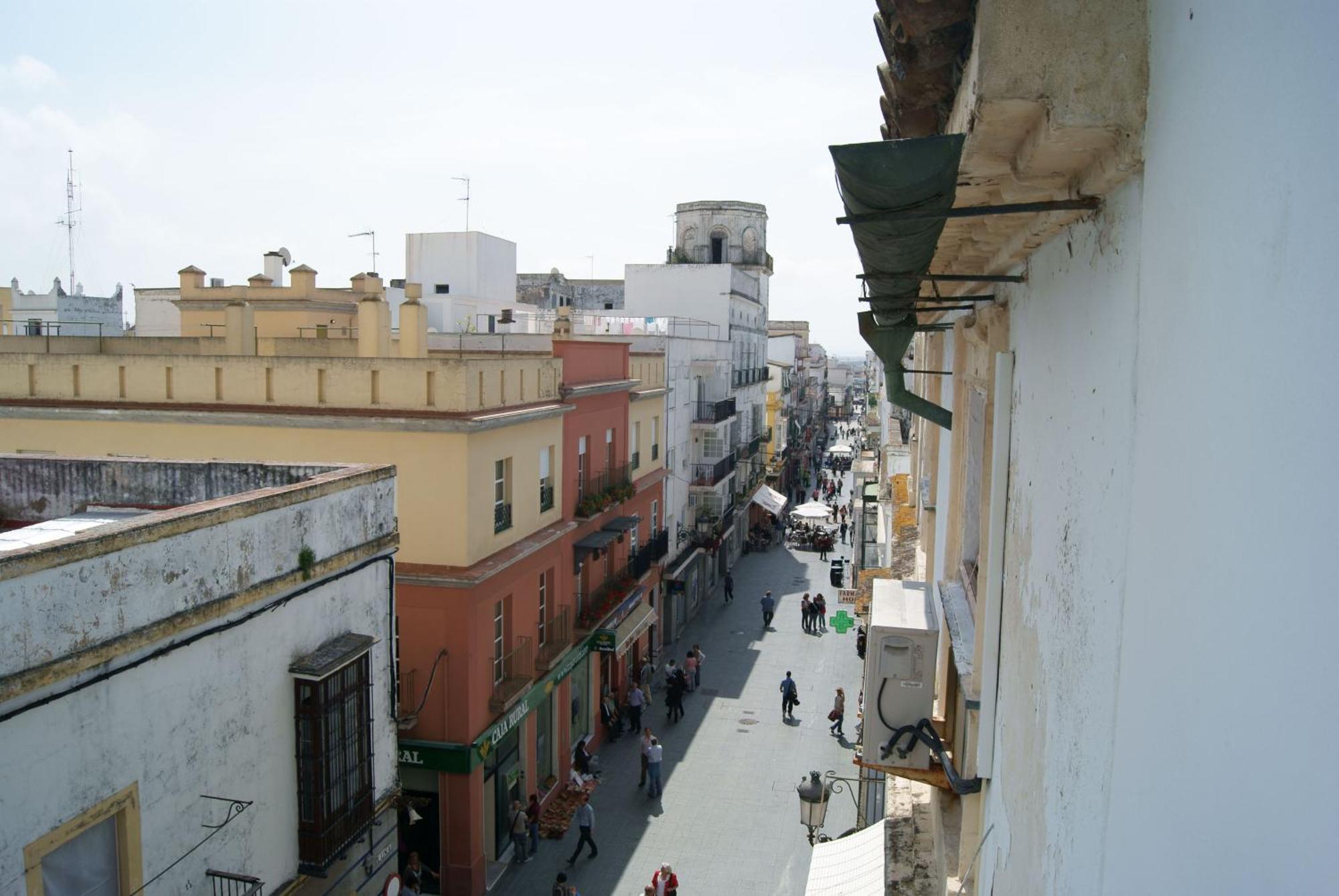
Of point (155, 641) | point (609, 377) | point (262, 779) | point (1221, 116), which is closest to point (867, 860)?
point (262, 779)

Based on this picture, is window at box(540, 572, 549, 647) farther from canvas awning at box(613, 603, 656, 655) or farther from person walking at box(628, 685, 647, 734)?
person walking at box(628, 685, 647, 734)

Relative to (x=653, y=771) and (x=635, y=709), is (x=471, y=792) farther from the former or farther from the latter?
(x=635, y=709)

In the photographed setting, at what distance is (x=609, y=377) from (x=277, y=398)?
9026mm

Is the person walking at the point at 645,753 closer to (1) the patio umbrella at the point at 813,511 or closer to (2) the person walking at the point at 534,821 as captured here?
(2) the person walking at the point at 534,821

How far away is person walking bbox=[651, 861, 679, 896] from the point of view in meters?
14.9

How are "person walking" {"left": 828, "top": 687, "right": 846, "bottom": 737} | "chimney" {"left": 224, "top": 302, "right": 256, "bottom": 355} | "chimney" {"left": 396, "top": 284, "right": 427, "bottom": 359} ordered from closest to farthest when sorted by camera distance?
"chimney" {"left": 396, "top": 284, "right": 427, "bottom": 359} → "chimney" {"left": 224, "top": 302, "right": 256, "bottom": 355} → "person walking" {"left": 828, "top": 687, "right": 846, "bottom": 737}

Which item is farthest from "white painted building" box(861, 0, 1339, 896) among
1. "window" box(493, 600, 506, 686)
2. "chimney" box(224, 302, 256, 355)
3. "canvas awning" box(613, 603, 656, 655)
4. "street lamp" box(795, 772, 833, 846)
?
"canvas awning" box(613, 603, 656, 655)

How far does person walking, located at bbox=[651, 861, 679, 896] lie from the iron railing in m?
7.44

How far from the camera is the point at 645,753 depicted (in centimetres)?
1962

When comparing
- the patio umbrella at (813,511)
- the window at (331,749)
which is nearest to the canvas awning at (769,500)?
the patio umbrella at (813,511)

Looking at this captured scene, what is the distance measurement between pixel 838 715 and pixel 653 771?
4839 millimetres

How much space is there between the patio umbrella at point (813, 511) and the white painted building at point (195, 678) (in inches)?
1183

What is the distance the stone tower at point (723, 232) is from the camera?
156 feet

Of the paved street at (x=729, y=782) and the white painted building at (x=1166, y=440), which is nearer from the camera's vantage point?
the white painted building at (x=1166, y=440)
